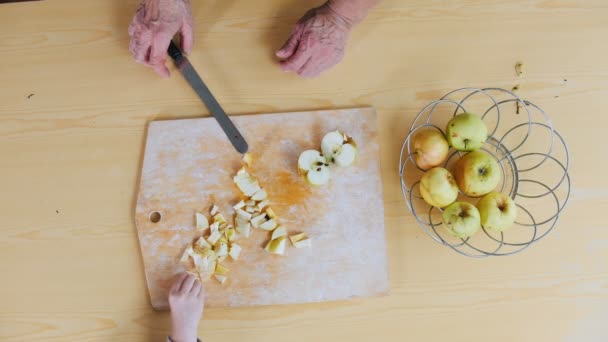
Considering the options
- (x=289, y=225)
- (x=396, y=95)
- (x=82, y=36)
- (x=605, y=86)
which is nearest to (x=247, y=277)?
(x=289, y=225)

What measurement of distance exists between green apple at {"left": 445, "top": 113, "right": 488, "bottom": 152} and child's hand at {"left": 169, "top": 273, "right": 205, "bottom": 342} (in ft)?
1.81

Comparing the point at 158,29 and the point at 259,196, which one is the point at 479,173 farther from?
the point at 158,29

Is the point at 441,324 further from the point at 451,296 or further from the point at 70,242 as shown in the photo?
the point at 70,242

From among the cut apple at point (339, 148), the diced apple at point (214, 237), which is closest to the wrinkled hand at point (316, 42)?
the cut apple at point (339, 148)

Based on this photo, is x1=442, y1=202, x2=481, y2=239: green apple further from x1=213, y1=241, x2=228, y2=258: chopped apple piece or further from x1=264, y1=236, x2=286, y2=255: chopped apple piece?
x1=213, y1=241, x2=228, y2=258: chopped apple piece

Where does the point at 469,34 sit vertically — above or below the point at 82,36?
above

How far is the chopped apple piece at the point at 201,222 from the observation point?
0.87 meters

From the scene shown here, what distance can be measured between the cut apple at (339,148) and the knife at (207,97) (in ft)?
0.52

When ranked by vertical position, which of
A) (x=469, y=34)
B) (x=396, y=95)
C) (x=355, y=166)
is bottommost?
(x=355, y=166)

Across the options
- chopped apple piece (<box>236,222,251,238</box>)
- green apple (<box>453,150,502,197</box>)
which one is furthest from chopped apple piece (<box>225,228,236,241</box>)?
green apple (<box>453,150,502,197</box>)

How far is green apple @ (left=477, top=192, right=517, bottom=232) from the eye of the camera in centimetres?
79

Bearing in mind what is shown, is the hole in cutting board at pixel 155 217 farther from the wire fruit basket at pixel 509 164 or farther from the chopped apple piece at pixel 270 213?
the wire fruit basket at pixel 509 164

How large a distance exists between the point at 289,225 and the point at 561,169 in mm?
546

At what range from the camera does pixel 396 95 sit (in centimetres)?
91
